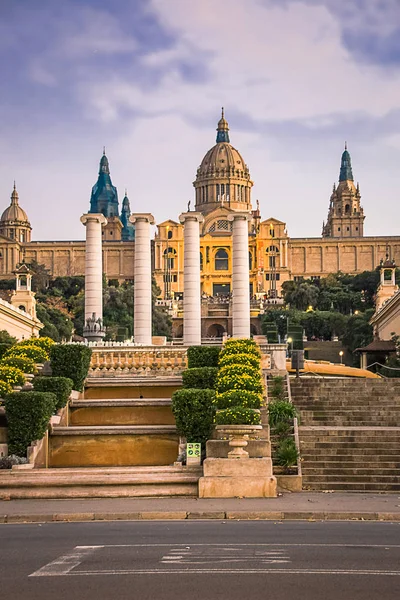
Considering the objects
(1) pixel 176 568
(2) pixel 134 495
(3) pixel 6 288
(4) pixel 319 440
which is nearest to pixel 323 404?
(4) pixel 319 440

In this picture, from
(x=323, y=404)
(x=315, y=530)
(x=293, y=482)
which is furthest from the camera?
(x=323, y=404)

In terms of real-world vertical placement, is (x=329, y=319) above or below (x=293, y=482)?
above

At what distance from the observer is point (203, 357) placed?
39125 millimetres

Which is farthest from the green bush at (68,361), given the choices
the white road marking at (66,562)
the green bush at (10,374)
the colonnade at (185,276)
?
the white road marking at (66,562)

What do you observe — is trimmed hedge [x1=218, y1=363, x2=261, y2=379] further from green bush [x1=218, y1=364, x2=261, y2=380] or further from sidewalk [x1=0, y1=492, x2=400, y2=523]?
sidewalk [x1=0, y1=492, x2=400, y2=523]

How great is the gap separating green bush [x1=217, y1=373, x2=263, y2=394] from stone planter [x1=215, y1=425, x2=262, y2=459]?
340cm

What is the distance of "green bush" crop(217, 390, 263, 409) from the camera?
28312mm

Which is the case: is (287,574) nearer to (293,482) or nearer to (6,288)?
(293,482)

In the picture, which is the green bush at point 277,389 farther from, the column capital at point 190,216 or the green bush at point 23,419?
the column capital at point 190,216

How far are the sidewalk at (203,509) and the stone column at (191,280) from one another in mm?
31461

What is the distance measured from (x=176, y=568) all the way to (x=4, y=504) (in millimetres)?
9894

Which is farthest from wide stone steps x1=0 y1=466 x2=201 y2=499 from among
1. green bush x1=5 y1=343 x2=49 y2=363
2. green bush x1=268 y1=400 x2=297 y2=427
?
green bush x1=5 y1=343 x2=49 y2=363

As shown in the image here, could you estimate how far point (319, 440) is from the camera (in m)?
29.9

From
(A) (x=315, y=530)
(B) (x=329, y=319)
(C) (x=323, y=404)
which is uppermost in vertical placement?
(B) (x=329, y=319)
